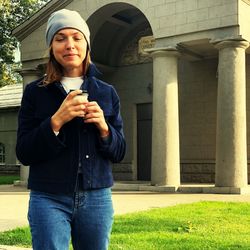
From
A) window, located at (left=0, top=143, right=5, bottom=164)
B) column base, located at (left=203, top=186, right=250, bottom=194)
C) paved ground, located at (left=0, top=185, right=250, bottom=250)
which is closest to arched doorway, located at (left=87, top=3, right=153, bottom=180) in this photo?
paved ground, located at (left=0, top=185, right=250, bottom=250)

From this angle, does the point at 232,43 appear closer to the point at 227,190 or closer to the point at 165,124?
the point at 165,124

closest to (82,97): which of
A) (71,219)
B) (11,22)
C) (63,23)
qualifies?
(63,23)

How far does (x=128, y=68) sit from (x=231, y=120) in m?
8.65

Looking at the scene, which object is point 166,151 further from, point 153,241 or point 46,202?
point 46,202

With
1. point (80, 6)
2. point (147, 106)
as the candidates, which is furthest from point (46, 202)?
point (147, 106)

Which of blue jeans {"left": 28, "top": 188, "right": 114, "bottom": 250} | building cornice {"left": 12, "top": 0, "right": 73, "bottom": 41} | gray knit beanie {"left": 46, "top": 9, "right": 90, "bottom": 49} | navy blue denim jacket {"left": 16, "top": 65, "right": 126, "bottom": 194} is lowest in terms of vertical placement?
blue jeans {"left": 28, "top": 188, "right": 114, "bottom": 250}

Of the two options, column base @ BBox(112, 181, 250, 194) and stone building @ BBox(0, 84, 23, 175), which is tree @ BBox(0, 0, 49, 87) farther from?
column base @ BBox(112, 181, 250, 194)

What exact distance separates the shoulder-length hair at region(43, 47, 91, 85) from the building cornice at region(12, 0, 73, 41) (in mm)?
17906

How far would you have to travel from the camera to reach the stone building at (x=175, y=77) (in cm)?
1559

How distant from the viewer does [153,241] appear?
6.91 metres

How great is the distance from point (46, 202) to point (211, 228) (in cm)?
605

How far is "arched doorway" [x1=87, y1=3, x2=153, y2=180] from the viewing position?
73.0ft

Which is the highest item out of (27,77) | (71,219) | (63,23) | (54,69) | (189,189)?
(27,77)

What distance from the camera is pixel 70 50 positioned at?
2689 millimetres
